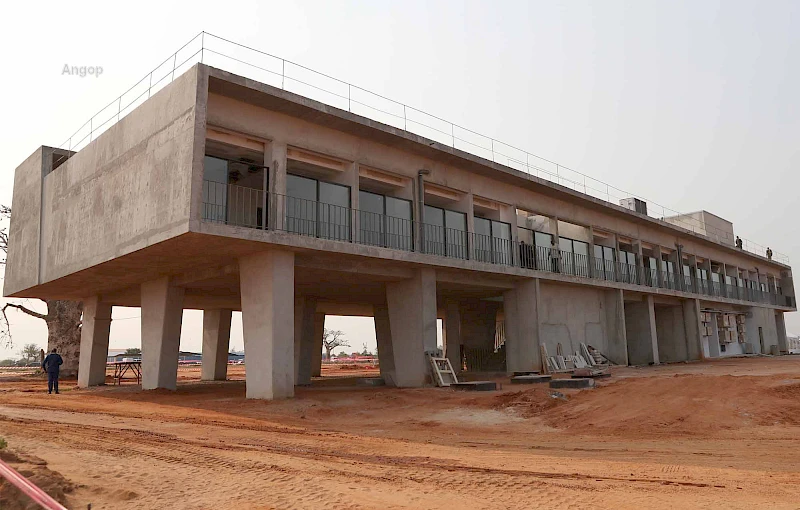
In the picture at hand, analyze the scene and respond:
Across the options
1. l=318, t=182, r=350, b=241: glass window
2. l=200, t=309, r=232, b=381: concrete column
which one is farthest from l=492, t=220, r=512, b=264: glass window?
l=200, t=309, r=232, b=381: concrete column

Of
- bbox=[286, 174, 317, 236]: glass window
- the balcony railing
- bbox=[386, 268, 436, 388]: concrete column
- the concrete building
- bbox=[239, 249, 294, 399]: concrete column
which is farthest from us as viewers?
bbox=[386, 268, 436, 388]: concrete column

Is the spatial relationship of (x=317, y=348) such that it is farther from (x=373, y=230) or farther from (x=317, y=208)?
(x=317, y=208)

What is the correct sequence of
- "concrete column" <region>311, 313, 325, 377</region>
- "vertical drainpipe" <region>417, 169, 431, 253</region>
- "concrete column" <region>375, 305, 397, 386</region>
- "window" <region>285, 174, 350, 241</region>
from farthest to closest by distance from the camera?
"concrete column" <region>311, 313, 325, 377</region>, "concrete column" <region>375, 305, 397, 386</region>, "vertical drainpipe" <region>417, 169, 431, 253</region>, "window" <region>285, 174, 350, 241</region>

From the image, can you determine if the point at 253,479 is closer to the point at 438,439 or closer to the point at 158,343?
the point at 438,439

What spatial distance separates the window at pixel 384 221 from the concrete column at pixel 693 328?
2390 cm

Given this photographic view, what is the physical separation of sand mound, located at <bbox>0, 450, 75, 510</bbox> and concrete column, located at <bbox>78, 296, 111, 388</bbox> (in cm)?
2043

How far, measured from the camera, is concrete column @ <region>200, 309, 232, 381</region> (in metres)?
29.6

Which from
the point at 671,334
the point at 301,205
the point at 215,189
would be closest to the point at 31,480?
the point at 215,189

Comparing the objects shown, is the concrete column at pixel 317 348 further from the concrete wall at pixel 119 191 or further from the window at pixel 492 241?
the concrete wall at pixel 119 191

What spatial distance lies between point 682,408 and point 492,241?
1264cm

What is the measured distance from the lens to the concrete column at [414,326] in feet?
63.9

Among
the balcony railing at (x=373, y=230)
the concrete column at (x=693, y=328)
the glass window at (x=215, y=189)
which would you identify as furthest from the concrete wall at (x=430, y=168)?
the concrete column at (x=693, y=328)

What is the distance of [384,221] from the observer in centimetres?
1972

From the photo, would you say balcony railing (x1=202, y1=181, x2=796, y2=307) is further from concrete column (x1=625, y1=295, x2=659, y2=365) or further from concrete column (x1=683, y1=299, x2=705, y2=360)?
concrete column (x1=683, y1=299, x2=705, y2=360)
